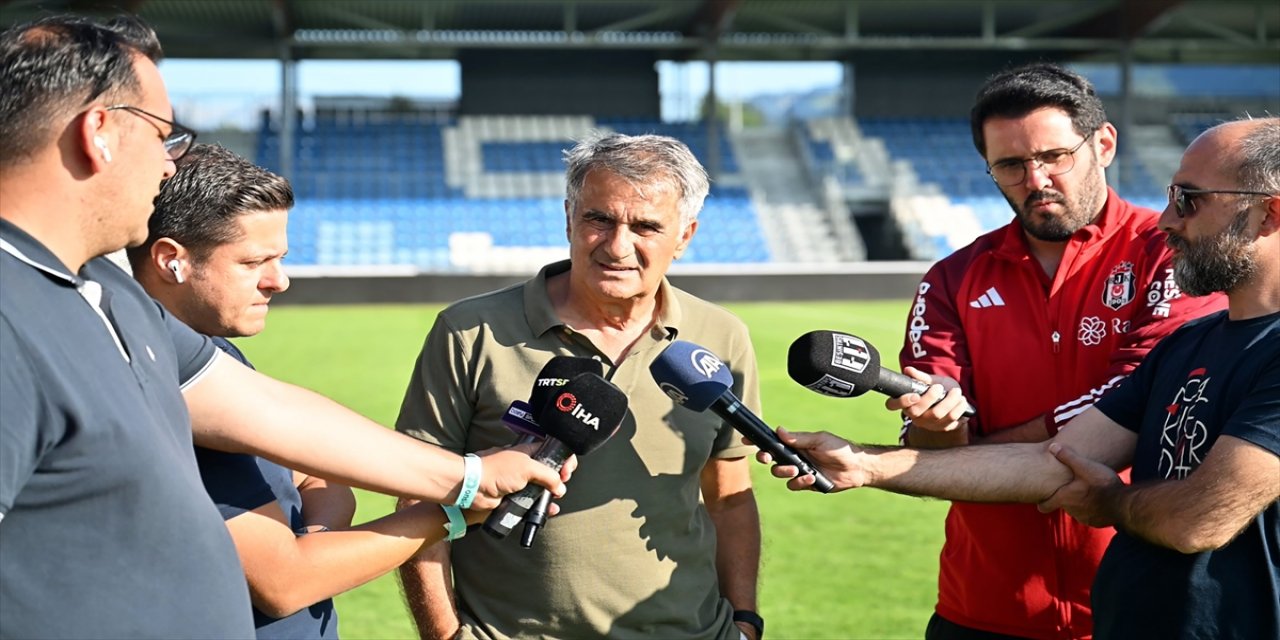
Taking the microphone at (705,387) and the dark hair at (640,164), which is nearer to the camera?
the microphone at (705,387)

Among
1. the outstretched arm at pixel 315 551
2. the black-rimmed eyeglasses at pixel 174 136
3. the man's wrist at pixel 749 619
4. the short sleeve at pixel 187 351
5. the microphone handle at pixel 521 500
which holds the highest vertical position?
the black-rimmed eyeglasses at pixel 174 136

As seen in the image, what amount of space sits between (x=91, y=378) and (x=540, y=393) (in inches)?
41.6

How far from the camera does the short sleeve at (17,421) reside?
1683 mm

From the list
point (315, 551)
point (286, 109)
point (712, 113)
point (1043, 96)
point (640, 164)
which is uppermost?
point (712, 113)

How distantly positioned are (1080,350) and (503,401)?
5.37 feet

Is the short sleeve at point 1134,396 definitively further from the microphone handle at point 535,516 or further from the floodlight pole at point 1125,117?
the floodlight pole at point 1125,117

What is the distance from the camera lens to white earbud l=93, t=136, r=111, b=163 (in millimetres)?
1915

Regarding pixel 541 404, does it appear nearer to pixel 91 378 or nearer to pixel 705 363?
pixel 705 363

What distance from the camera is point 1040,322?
360 cm

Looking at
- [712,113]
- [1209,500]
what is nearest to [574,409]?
[1209,500]

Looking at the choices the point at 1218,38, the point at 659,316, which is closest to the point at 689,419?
the point at 659,316

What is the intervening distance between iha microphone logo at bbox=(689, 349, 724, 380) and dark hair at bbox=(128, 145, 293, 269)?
3.31ft

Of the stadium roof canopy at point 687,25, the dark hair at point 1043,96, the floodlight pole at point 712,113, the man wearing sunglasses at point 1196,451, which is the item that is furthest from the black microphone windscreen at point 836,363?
the floodlight pole at point 712,113

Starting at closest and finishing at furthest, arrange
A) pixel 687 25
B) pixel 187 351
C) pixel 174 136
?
pixel 174 136, pixel 187 351, pixel 687 25
